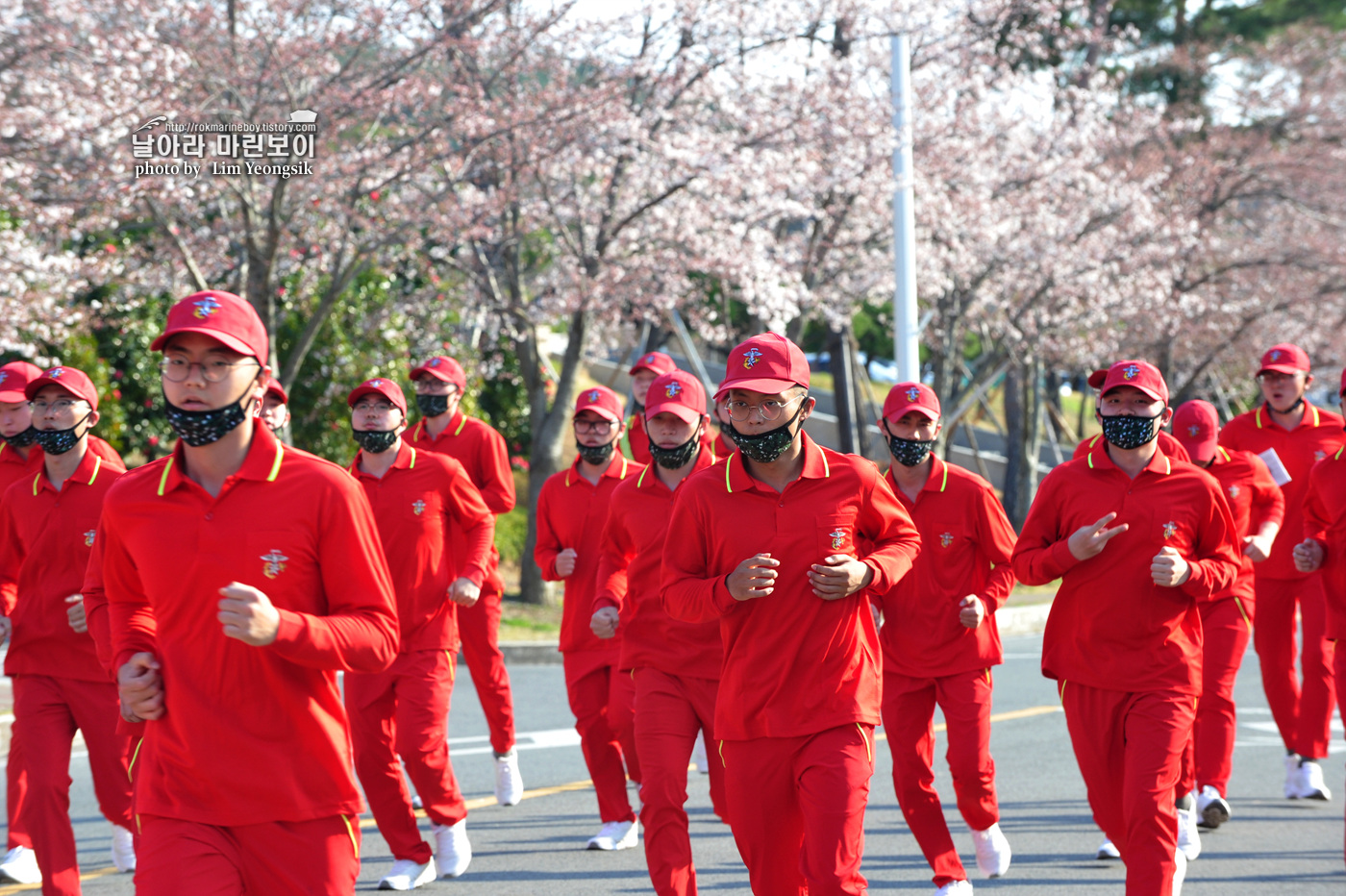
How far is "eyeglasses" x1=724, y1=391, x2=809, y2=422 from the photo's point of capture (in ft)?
16.4

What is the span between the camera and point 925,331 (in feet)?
87.4

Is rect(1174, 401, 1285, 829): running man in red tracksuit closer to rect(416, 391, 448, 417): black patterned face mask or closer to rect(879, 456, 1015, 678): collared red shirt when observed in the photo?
rect(879, 456, 1015, 678): collared red shirt

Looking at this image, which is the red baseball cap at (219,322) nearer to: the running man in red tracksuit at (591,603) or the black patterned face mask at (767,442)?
the black patterned face mask at (767,442)

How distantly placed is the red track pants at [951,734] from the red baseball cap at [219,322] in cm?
387

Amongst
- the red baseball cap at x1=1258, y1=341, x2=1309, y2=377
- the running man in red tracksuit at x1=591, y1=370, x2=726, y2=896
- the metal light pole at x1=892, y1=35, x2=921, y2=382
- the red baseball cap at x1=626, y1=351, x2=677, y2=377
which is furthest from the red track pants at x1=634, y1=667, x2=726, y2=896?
the metal light pole at x1=892, y1=35, x2=921, y2=382

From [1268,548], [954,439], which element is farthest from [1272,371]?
[954,439]

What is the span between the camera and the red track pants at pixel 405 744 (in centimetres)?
701

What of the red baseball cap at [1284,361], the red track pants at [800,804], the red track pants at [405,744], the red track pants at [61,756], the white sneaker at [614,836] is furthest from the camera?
the red baseball cap at [1284,361]

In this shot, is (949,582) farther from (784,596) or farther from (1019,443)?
(1019,443)

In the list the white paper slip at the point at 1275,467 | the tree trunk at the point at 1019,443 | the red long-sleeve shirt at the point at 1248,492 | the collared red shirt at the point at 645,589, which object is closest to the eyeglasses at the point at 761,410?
the collared red shirt at the point at 645,589

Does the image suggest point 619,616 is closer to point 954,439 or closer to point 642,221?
point 642,221

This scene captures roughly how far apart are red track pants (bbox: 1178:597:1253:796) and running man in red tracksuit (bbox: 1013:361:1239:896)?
180 centimetres

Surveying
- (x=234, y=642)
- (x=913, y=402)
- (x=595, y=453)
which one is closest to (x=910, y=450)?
(x=913, y=402)

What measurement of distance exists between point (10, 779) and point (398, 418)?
8.47ft
